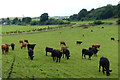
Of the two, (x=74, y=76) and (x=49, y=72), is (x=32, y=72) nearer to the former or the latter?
(x=49, y=72)

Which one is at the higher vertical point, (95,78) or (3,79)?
(3,79)

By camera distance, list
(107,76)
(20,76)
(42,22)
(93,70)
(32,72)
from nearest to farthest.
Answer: (20,76) < (32,72) < (107,76) < (93,70) < (42,22)

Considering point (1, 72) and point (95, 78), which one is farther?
point (95, 78)

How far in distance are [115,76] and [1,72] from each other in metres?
9.29

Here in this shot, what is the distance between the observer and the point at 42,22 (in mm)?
130125

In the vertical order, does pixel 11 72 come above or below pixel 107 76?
above

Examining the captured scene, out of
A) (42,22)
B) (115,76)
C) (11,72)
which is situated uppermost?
(42,22)

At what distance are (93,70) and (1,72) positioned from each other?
8.15m

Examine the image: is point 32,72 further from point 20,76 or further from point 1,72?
point 1,72

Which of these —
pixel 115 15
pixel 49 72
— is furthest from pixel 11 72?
pixel 115 15

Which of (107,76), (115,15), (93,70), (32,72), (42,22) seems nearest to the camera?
(32,72)

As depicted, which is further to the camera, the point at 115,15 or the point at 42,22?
the point at 42,22

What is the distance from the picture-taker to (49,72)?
12.3 meters

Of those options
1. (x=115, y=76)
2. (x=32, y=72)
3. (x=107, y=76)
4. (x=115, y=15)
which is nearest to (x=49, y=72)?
(x=32, y=72)
